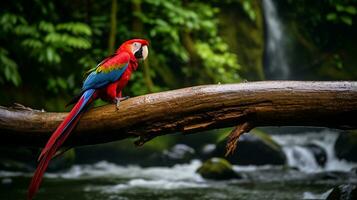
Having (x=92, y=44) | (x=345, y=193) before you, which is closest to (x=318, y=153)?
(x=345, y=193)

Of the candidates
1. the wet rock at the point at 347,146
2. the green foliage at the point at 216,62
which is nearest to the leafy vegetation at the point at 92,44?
the green foliage at the point at 216,62

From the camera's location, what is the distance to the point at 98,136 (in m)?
2.81

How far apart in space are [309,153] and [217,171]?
2390 millimetres

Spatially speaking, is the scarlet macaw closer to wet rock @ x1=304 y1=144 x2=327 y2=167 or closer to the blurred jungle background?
the blurred jungle background

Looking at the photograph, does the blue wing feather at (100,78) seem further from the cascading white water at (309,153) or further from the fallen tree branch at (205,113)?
the cascading white water at (309,153)

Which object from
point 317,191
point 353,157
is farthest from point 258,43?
point 317,191

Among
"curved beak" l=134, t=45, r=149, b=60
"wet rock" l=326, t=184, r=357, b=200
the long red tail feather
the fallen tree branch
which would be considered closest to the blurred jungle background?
"wet rock" l=326, t=184, r=357, b=200

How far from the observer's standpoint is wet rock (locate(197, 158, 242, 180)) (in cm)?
599

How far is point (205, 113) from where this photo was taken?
2723 mm

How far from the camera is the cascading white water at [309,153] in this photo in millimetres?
7160

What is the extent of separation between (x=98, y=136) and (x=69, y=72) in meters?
5.30

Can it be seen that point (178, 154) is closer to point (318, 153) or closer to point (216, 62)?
point (216, 62)

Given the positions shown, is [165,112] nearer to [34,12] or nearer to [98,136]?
[98,136]

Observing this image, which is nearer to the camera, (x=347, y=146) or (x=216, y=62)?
(x=347, y=146)
